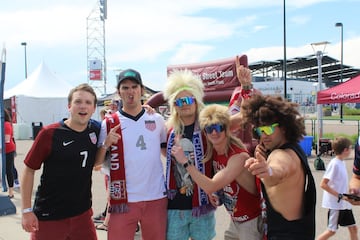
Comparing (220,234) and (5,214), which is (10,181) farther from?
(220,234)

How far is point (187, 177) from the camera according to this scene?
3059 millimetres

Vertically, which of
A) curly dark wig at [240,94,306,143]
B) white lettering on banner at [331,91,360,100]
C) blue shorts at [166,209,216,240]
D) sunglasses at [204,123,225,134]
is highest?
white lettering on banner at [331,91,360,100]

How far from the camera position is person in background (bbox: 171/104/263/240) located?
2.69 metres

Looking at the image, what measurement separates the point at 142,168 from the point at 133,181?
0.12 meters

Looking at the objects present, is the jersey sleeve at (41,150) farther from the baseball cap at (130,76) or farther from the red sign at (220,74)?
the red sign at (220,74)

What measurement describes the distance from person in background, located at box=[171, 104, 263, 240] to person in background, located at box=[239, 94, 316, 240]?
34 cm

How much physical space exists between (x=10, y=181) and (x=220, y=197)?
648cm

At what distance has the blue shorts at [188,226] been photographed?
307 centimetres

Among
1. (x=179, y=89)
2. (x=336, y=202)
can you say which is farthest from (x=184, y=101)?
(x=336, y=202)

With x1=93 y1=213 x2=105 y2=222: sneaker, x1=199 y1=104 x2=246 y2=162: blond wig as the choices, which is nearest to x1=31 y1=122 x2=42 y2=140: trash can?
x1=93 y1=213 x2=105 y2=222: sneaker

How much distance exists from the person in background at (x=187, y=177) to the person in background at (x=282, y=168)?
71 cm

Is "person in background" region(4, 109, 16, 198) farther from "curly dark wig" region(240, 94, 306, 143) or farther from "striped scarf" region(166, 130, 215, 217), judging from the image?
"curly dark wig" region(240, 94, 306, 143)

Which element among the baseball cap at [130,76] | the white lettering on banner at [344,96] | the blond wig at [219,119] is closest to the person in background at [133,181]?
the baseball cap at [130,76]

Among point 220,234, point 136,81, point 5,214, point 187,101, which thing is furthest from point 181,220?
point 5,214
